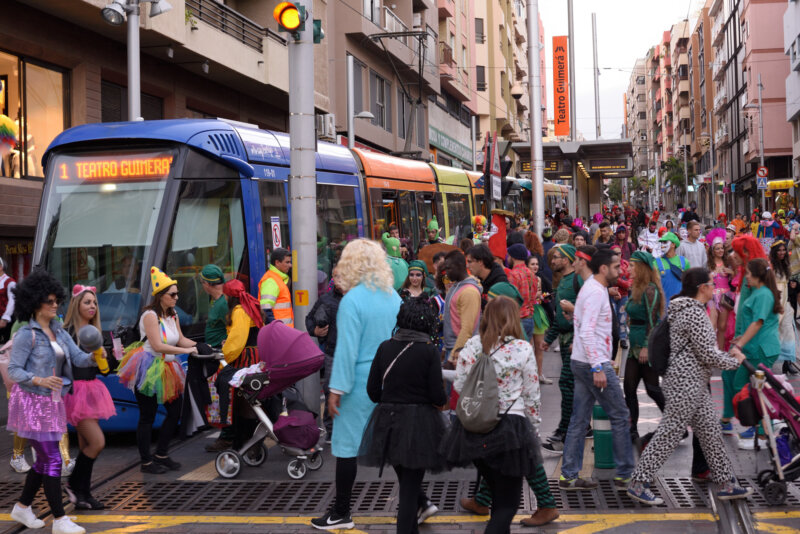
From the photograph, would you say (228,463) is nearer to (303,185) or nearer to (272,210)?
(303,185)

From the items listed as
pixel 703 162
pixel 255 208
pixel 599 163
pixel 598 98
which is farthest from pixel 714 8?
pixel 255 208

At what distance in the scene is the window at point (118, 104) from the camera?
18828 mm

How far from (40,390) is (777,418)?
16.7 ft

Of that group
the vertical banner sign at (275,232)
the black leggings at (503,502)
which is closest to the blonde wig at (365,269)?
the black leggings at (503,502)

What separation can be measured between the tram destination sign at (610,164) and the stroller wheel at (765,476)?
24873mm

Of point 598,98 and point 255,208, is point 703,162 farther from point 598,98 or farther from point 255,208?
point 255,208

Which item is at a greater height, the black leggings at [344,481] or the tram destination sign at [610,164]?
the tram destination sign at [610,164]

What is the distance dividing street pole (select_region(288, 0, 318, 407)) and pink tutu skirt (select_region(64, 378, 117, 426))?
2841 millimetres

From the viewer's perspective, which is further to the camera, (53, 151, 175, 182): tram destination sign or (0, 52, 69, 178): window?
(0, 52, 69, 178): window

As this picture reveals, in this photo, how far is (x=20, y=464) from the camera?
8195 millimetres

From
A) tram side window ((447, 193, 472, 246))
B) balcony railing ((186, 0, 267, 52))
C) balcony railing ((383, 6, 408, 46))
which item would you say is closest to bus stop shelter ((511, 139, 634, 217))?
tram side window ((447, 193, 472, 246))

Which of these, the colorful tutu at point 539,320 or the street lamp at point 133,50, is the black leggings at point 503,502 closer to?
the colorful tutu at point 539,320

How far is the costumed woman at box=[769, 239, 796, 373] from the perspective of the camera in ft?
30.5

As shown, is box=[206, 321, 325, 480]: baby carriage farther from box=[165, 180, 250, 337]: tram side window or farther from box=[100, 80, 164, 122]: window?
box=[100, 80, 164, 122]: window
